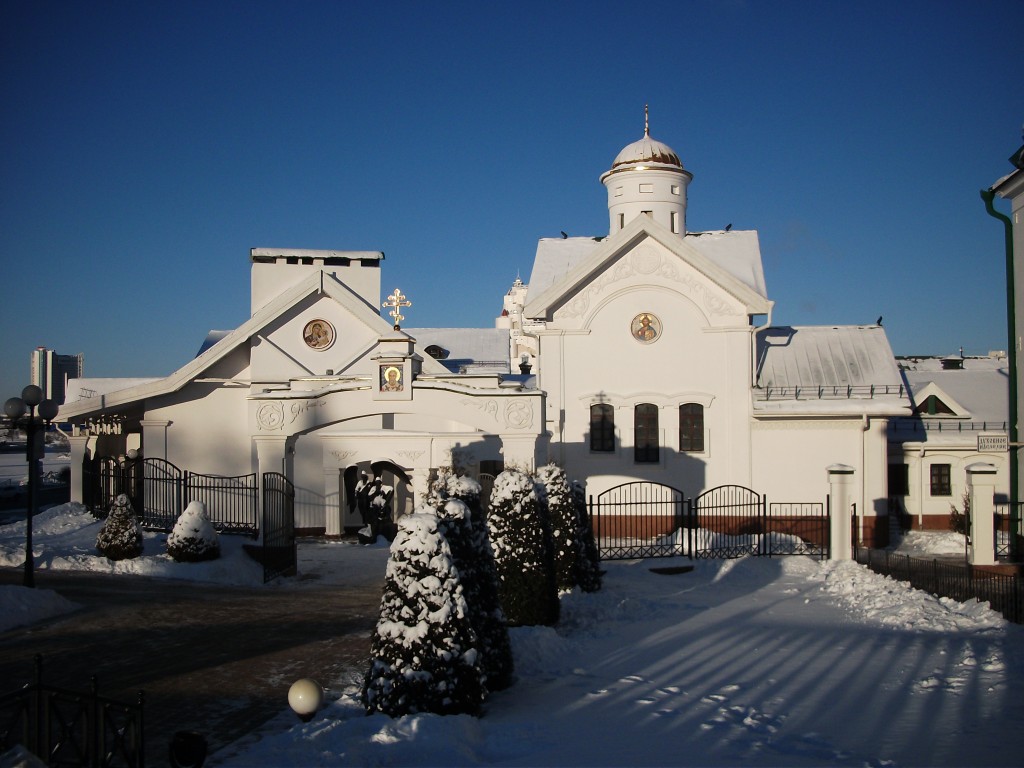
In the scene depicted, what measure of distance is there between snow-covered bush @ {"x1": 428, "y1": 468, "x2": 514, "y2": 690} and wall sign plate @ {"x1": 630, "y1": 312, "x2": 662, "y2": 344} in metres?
16.8

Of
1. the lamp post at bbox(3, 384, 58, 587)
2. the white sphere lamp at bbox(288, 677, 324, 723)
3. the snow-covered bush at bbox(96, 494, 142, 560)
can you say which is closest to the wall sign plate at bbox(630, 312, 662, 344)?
the snow-covered bush at bbox(96, 494, 142, 560)

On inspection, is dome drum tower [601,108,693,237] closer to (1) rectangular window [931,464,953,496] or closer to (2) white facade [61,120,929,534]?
(2) white facade [61,120,929,534]

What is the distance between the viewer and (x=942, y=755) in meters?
7.88

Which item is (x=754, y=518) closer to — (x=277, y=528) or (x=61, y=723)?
(x=277, y=528)

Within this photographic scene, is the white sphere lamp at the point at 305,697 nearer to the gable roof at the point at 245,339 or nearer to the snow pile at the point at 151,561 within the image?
the snow pile at the point at 151,561

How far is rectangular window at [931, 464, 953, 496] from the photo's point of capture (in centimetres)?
2867

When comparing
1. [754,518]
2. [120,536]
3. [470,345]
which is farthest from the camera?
[470,345]

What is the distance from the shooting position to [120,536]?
17.7m

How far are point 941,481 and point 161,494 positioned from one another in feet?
75.2

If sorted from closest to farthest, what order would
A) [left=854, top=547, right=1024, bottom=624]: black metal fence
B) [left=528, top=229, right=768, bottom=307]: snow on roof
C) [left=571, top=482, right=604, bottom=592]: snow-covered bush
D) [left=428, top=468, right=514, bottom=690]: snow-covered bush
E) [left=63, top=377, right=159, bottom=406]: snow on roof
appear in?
[left=428, top=468, right=514, bottom=690]: snow-covered bush → [left=854, top=547, right=1024, bottom=624]: black metal fence → [left=571, top=482, right=604, bottom=592]: snow-covered bush → [left=528, top=229, right=768, bottom=307]: snow on roof → [left=63, top=377, right=159, bottom=406]: snow on roof

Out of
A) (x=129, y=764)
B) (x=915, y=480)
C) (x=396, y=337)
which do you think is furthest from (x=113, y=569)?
(x=915, y=480)

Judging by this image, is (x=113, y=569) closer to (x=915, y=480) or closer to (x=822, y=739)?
(x=822, y=739)

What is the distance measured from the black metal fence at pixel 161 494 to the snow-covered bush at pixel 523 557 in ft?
30.2

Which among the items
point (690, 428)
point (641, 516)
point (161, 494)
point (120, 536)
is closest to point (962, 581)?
point (641, 516)
